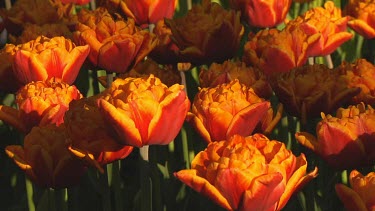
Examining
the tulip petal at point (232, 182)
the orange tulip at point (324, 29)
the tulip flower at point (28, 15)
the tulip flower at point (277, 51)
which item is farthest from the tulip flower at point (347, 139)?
the tulip flower at point (28, 15)

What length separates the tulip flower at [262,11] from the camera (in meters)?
2.46

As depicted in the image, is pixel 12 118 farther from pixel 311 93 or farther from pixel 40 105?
pixel 311 93

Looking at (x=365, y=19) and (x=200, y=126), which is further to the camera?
(x=365, y=19)

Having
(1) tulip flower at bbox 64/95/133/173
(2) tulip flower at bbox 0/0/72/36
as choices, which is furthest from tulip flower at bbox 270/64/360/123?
(2) tulip flower at bbox 0/0/72/36

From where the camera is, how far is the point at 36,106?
182 cm

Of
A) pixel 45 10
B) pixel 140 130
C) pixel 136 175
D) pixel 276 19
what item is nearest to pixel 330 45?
pixel 276 19

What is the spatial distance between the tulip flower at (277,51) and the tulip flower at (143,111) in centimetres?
56

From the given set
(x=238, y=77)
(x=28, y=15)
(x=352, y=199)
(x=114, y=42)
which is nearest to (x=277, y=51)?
(x=238, y=77)

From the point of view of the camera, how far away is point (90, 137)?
156cm

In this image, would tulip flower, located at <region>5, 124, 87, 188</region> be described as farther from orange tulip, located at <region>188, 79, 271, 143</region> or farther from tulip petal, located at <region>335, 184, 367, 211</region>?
tulip petal, located at <region>335, 184, 367, 211</region>

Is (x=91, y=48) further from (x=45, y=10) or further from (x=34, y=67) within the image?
(x=45, y=10)

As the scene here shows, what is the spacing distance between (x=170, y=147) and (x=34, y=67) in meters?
0.54

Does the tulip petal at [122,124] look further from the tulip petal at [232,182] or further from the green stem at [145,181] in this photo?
the tulip petal at [232,182]

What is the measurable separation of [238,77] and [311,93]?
20 cm
